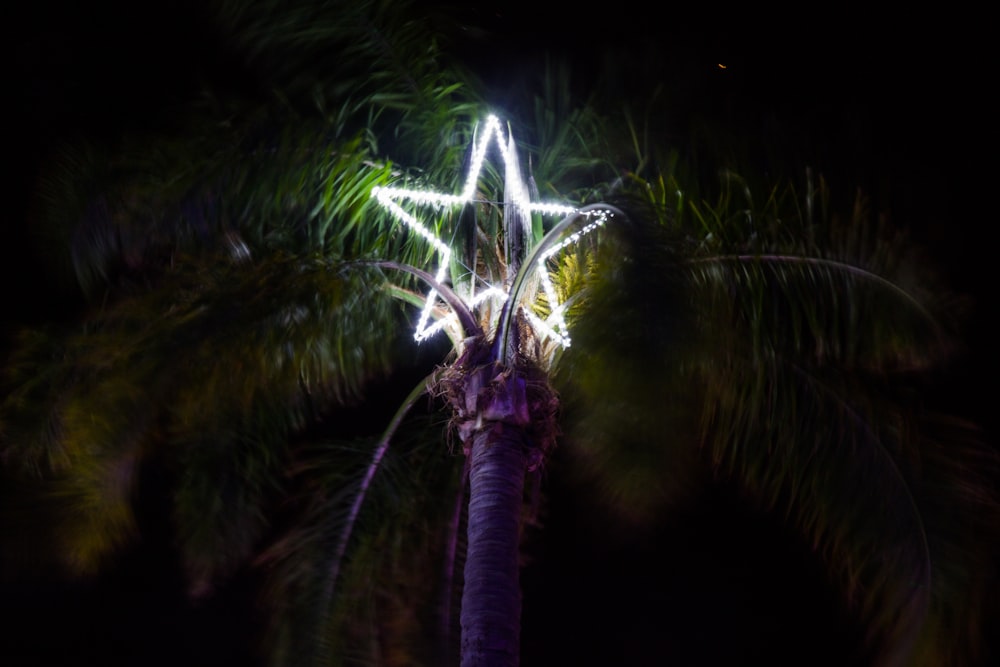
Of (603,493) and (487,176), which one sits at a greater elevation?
(487,176)

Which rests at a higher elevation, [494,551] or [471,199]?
[471,199]

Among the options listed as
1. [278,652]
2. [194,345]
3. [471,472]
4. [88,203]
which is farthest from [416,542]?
[88,203]

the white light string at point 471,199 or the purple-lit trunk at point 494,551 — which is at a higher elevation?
the white light string at point 471,199

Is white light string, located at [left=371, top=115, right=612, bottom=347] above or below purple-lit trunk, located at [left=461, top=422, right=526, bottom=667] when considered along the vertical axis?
above

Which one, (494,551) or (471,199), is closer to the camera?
(494,551)

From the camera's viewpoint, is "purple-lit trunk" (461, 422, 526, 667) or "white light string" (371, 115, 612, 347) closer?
"purple-lit trunk" (461, 422, 526, 667)

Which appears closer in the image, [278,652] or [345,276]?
[345,276]

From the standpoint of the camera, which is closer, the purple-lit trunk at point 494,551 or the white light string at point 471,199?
the purple-lit trunk at point 494,551

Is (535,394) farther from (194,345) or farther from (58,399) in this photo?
(58,399)
